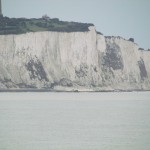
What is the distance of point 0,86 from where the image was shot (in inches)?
3442

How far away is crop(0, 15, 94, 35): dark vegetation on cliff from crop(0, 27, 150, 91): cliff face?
1474mm

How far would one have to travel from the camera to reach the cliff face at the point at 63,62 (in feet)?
288

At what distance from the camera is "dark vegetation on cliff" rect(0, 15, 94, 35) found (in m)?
92.9

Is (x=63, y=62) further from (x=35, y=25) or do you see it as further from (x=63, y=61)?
(x=35, y=25)

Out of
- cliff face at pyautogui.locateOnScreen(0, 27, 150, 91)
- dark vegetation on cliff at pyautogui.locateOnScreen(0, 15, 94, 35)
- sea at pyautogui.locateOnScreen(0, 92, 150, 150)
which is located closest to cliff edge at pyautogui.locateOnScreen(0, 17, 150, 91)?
cliff face at pyautogui.locateOnScreen(0, 27, 150, 91)

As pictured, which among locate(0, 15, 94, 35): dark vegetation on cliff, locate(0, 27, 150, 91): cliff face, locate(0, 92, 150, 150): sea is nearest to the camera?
locate(0, 92, 150, 150): sea

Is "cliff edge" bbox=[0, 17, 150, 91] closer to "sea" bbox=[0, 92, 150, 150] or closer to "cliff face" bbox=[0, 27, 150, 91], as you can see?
"cliff face" bbox=[0, 27, 150, 91]

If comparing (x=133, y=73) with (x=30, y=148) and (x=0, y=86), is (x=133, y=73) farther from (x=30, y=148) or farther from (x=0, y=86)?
(x=30, y=148)

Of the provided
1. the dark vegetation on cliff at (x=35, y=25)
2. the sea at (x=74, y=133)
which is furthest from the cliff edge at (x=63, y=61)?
the sea at (x=74, y=133)

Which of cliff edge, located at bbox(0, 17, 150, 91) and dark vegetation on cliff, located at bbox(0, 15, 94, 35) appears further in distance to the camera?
dark vegetation on cliff, located at bbox(0, 15, 94, 35)

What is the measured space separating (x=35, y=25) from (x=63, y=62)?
31.1 feet

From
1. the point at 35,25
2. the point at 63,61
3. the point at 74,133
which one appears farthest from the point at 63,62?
the point at 74,133

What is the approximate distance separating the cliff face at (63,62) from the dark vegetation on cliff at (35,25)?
1.47 meters

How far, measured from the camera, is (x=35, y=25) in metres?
97.0
